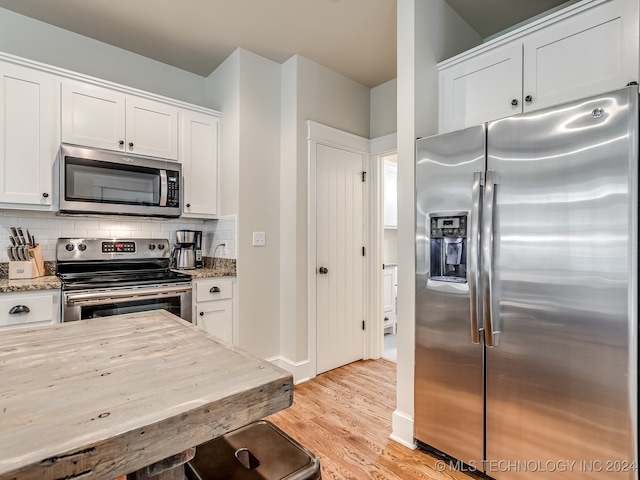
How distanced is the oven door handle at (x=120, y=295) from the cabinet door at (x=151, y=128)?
1.09 m

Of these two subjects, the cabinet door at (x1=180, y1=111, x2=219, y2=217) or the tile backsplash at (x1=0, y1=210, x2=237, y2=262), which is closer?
the tile backsplash at (x1=0, y1=210, x2=237, y2=262)

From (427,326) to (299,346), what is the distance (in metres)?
1.38

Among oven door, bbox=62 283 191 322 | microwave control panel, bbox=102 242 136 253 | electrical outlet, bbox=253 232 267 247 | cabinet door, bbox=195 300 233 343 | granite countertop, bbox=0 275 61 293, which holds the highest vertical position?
electrical outlet, bbox=253 232 267 247

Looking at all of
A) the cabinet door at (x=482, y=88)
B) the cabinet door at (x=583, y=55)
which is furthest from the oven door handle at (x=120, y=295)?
the cabinet door at (x=583, y=55)

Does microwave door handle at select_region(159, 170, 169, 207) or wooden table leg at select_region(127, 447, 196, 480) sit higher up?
microwave door handle at select_region(159, 170, 169, 207)

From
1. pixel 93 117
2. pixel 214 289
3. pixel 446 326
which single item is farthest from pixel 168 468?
pixel 93 117

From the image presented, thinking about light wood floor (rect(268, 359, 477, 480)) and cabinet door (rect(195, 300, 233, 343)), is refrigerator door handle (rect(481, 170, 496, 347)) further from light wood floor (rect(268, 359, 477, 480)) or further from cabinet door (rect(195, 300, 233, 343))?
cabinet door (rect(195, 300, 233, 343))

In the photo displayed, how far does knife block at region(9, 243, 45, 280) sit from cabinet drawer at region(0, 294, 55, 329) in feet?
1.34

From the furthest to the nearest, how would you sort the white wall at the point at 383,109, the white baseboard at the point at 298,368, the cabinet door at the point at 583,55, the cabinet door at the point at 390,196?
the cabinet door at the point at 390,196 < the white wall at the point at 383,109 < the white baseboard at the point at 298,368 < the cabinet door at the point at 583,55

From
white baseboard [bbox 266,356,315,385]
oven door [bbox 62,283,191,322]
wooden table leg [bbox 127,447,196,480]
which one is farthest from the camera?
white baseboard [bbox 266,356,315,385]

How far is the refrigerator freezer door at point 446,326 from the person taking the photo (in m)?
1.74

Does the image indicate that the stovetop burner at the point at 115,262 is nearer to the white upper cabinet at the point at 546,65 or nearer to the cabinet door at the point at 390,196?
the white upper cabinet at the point at 546,65

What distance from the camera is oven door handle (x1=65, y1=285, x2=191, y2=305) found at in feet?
7.06

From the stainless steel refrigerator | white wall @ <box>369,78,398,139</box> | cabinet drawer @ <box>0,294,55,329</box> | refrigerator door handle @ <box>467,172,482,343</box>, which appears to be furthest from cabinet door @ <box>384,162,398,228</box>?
cabinet drawer @ <box>0,294,55,329</box>
